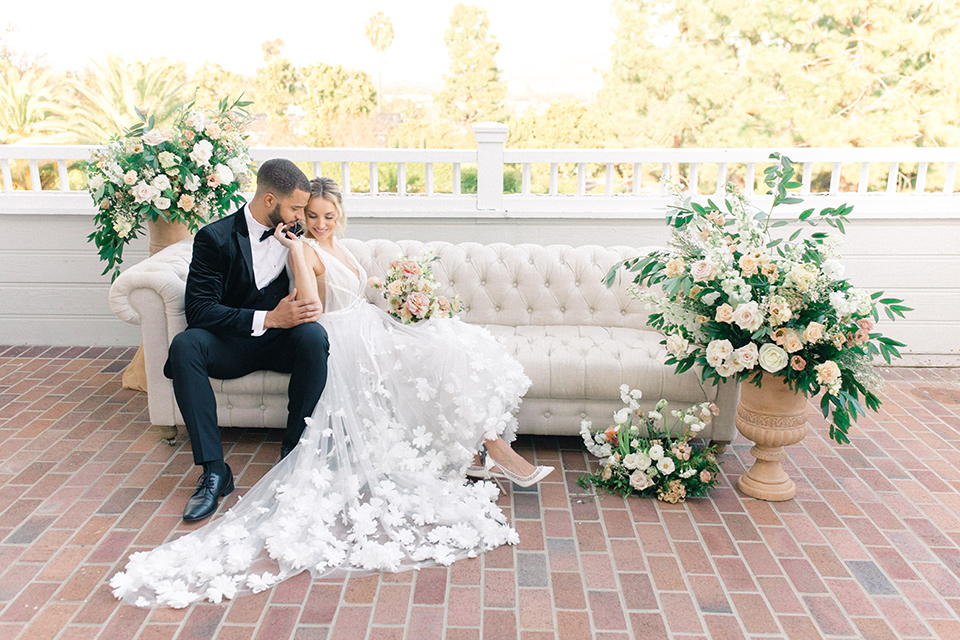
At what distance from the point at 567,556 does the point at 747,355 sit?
100cm

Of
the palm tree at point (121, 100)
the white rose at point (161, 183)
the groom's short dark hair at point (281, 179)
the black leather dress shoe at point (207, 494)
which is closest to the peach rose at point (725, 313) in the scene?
the groom's short dark hair at point (281, 179)

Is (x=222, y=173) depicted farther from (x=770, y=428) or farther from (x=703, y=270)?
(x=770, y=428)

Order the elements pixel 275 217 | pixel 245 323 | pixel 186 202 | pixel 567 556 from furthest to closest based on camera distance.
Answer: pixel 186 202, pixel 275 217, pixel 245 323, pixel 567 556

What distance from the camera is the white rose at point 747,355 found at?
2834mm

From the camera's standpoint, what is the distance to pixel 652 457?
3070 millimetres

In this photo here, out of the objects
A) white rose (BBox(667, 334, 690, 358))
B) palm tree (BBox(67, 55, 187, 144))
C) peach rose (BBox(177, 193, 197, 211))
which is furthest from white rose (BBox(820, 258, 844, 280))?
palm tree (BBox(67, 55, 187, 144))

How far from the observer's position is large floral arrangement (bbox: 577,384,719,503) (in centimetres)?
308

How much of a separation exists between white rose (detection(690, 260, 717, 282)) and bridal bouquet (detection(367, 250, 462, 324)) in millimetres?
1097

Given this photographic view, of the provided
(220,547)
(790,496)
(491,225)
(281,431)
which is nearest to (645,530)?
(790,496)

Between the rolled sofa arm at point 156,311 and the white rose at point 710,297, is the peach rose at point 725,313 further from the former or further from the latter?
the rolled sofa arm at point 156,311

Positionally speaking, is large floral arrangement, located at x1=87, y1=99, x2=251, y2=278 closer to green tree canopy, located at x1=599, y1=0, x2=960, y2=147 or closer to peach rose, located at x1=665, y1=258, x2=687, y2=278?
peach rose, located at x1=665, y1=258, x2=687, y2=278

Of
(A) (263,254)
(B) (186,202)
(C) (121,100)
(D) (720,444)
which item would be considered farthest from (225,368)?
(C) (121,100)

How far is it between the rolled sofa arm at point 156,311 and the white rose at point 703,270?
7.16ft

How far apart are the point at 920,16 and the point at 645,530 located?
13.5 metres
